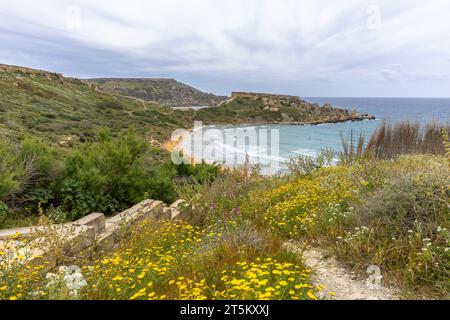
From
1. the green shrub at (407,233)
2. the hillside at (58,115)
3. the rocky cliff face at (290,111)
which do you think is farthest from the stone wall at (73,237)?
the rocky cliff face at (290,111)

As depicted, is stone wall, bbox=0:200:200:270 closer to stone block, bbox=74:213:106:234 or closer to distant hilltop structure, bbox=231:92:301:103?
stone block, bbox=74:213:106:234

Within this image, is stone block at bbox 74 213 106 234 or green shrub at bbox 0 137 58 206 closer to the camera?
stone block at bbox 74 213 106 234

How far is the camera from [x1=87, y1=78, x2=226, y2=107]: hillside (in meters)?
87.6

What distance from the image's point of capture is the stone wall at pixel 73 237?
2.96 metres

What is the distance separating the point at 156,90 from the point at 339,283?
4002 inches

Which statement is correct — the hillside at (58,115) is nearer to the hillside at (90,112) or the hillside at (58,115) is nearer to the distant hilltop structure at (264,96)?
the hillside at (90,112)

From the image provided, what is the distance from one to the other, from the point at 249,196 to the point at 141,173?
7.59 feet

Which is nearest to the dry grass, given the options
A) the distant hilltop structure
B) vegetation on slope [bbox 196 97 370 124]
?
vegetation on slope [bbox 196 97 370 124]

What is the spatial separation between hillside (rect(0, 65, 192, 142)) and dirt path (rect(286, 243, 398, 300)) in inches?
538

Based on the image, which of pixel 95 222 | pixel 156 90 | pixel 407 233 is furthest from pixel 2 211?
pixel 156 90

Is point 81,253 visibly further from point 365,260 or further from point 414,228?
point 414,228

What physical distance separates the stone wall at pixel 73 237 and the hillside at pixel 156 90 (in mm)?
80196

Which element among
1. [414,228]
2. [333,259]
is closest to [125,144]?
[333,259]

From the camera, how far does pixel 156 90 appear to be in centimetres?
9875
